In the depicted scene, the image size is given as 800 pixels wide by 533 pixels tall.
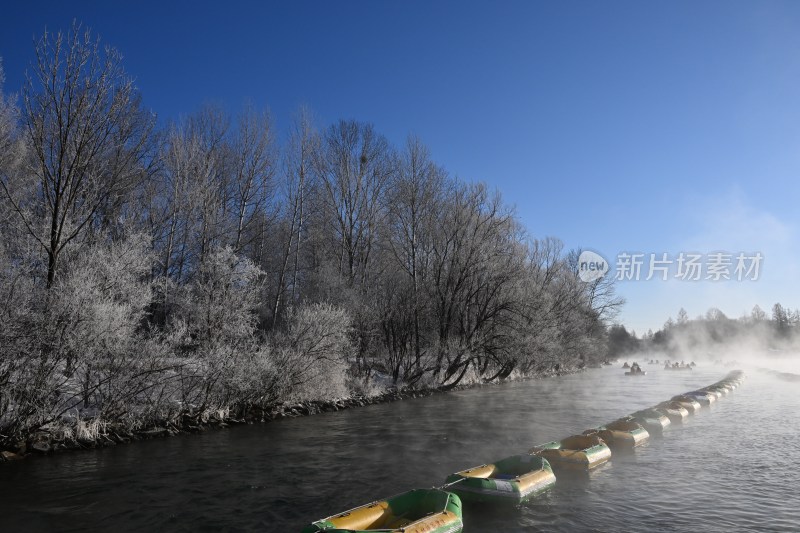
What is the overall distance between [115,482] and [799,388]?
45204 mm

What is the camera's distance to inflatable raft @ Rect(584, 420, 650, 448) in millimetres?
15155

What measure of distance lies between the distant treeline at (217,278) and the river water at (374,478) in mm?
1950

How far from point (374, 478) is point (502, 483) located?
324cm

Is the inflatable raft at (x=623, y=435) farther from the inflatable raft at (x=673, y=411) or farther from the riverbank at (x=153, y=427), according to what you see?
the riverbank at (x=153, y=427)

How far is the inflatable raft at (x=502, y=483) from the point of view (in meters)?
9.68

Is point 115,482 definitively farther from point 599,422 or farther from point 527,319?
point 527,319

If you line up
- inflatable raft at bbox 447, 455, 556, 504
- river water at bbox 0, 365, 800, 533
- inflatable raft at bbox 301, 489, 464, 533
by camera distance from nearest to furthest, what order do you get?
inflatable raft at bbox 301, 489, 464, 533, river water at bbox 0, 365, 800, 533, inflatable raft at bbox 447, 455, 556, 504

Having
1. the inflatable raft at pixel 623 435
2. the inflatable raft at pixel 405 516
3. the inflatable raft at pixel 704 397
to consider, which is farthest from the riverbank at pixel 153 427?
the inflatable raft at pixel 704 397

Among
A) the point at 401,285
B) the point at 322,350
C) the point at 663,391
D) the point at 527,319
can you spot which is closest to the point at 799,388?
the point at 663,391

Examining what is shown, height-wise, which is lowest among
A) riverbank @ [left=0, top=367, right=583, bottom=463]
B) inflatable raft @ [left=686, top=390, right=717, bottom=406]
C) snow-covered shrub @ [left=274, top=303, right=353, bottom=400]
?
riverbank @ [left=0, top=367, right=583, bottom=463]

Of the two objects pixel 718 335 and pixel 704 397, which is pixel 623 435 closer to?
pixel 704 397

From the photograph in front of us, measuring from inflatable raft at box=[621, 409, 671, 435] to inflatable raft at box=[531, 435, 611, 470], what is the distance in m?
4.65

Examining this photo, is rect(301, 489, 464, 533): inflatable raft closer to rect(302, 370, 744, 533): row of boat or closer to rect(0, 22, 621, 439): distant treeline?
rect(302, 370, 744, 533): row of boat

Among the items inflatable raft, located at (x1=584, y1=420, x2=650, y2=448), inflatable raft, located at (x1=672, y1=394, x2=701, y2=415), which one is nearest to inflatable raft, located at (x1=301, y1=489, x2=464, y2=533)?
inflatable raft, located at (x1=584, y1=420, x2=650, y2=448)
